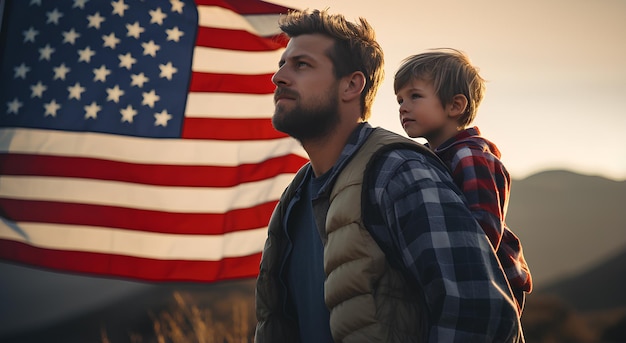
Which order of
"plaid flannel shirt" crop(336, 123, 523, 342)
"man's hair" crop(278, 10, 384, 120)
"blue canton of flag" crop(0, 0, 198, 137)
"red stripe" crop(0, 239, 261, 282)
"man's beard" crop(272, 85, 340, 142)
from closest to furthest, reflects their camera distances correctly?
"plaid flannel shirt" crop(336, 123, 523, 342) → "man's beard" crop(272, 85, 340, 142) → "man's hair" crop(278, 10, 384, 120) → "red stripe" crop(0, 239, 261, 282) → "blue canton of flag" crop(0, 0, 198, 137)

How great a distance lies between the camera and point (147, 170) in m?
4.61

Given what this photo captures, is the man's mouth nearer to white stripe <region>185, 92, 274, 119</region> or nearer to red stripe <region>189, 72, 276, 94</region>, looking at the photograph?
white stripe <region>185, 92, 274, 119</region>

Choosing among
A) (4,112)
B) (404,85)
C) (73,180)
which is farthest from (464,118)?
Answer: (4,112)

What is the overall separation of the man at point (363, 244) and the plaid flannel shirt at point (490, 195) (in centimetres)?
36

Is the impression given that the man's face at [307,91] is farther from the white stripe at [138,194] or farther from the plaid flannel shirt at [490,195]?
the white stripe at [138,194]

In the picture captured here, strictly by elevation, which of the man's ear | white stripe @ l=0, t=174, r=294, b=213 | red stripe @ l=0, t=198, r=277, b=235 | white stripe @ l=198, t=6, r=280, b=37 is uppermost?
white stripe @ l=198, t=6, r=280, b=37

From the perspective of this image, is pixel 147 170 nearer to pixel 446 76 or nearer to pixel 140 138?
pixel 140 138

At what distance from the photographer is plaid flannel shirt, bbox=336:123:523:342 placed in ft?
5.65

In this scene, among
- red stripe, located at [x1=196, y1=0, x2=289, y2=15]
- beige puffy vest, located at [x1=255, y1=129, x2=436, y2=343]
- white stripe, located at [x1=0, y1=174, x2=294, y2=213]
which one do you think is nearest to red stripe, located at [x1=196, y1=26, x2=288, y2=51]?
red stripe, located at [x1=196, y1=0, x2=289, y2=15]

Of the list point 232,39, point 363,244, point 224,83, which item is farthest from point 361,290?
point 232,39

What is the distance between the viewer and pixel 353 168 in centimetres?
204

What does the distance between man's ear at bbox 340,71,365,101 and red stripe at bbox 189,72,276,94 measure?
250 cm

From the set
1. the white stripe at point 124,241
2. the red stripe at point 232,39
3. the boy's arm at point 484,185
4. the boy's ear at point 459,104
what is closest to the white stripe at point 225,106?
the red stripe at point 232,39

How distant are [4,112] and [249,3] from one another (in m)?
1.94
